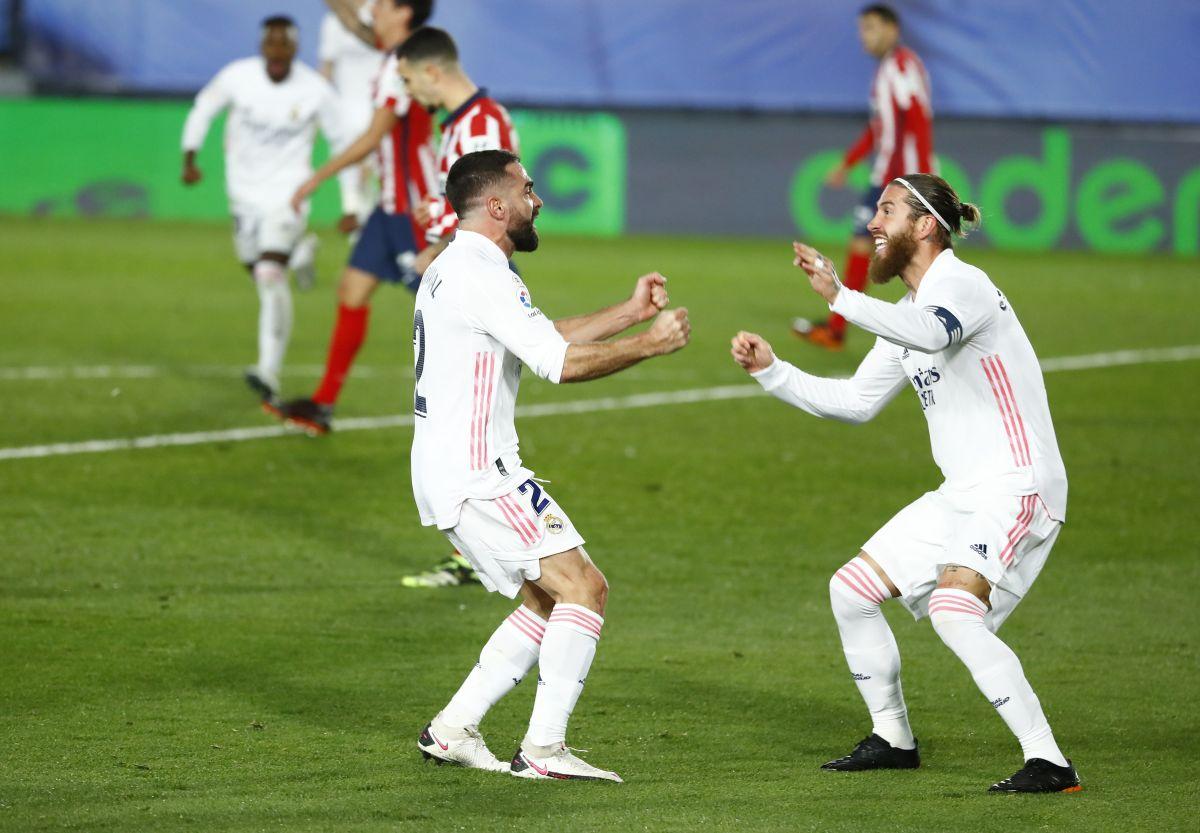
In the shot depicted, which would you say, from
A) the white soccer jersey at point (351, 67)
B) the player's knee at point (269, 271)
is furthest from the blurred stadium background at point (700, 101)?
the player's knee at point (269, 271)

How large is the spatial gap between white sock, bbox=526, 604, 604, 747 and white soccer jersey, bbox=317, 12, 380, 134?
543 inches

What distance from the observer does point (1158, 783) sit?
5.23 metres

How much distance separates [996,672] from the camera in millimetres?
5141

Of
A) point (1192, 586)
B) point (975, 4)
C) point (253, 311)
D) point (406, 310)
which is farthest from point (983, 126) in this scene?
point (1192, 586)

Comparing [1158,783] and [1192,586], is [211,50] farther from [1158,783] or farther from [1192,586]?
[1158,783]

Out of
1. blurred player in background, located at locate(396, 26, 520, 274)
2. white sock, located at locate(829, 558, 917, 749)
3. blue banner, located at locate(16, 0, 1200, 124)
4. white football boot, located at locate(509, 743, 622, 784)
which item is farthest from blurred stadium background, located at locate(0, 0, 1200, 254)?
white football boot, located at locate(509, 743, 622, 784)

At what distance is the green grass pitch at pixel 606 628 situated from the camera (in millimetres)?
5047

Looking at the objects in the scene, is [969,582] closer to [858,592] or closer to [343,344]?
[858,592]

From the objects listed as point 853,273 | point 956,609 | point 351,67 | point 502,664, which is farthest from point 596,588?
point 351,67

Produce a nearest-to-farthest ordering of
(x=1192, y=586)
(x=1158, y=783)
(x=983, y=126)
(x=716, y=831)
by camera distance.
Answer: (x=716, y=831) < (x=1158, y=783) < (x=1192, y=586) < (x=983, y=126)

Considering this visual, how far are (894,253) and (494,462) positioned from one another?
53.0 inches

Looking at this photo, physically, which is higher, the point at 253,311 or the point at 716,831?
the point at 716,831

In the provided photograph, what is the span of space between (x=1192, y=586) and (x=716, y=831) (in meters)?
3.86

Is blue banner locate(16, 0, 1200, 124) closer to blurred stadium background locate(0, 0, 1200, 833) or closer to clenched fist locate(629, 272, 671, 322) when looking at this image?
blurred stadium background locate(0, 0, 1200, 833)
